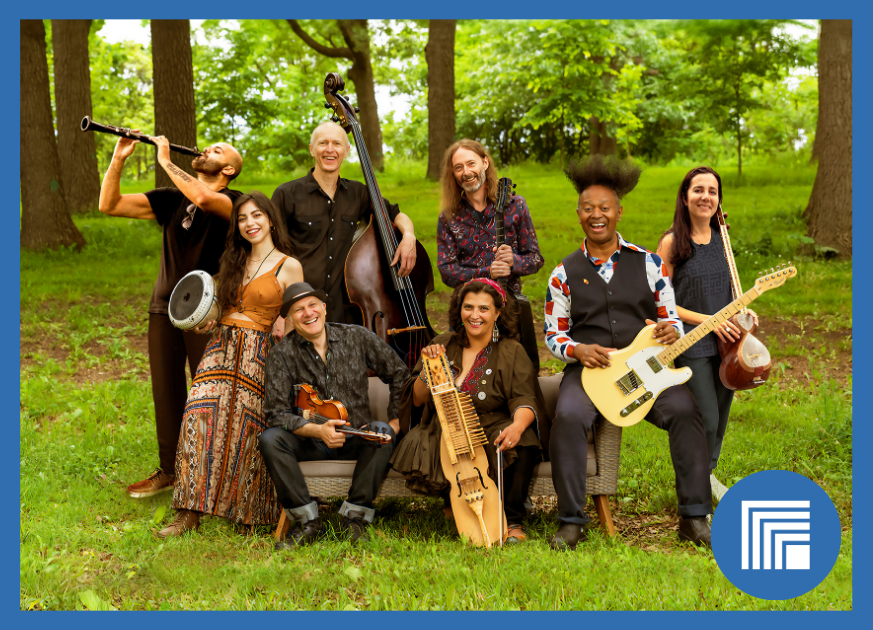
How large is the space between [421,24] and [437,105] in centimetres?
461

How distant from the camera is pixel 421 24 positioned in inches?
599

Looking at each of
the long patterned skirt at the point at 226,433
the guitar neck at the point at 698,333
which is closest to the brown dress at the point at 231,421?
the long patterned skirt at the point at 226,433

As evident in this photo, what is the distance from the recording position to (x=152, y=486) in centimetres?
481

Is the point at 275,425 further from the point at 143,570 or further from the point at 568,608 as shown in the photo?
the point at 568,608

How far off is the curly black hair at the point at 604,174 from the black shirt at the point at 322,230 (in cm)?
138

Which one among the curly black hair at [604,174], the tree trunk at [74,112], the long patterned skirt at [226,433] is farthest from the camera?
the tree trunk at [74,112]

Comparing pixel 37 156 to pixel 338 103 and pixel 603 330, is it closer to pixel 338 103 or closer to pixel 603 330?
pixel 338 103

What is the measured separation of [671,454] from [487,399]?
94 centimetres

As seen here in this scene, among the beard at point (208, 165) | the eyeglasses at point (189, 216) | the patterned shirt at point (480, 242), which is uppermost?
the beard at point (208, 165)

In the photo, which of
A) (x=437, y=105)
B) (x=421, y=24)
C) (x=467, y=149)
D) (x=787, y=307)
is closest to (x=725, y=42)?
(x=437, y=105)

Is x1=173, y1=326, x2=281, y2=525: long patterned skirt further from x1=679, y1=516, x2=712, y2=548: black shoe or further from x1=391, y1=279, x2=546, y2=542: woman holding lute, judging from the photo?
x1=679, y1=516, x2=712, y2=548: black shoe

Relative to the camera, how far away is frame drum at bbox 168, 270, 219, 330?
4027 mm

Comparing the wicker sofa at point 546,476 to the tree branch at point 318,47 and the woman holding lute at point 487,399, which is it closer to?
the woman holding lute at point 487,399

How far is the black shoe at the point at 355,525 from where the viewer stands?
3936mm
